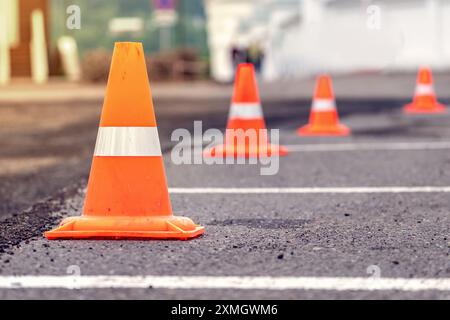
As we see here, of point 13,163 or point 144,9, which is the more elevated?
point 144,9

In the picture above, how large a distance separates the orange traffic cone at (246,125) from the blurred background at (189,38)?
82.1ft

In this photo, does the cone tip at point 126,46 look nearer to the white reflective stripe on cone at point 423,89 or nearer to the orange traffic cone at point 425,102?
the orange traffic cone at point 425,102

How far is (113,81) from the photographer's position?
510 cm

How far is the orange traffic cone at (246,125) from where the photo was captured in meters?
8.78

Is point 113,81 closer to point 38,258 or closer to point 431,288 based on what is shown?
point 38,258

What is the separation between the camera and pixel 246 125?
8.76 meters

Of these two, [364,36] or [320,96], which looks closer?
[320,96]

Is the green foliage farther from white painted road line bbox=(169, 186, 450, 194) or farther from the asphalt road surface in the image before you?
white painted road line bbox=(169, 186, 450, 194)

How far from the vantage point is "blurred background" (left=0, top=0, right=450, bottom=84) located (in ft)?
123

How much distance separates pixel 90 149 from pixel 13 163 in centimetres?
125

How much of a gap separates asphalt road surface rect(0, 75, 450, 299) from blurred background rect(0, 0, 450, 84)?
24612 millimetres

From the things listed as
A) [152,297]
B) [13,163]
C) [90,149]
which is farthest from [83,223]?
[90,149]

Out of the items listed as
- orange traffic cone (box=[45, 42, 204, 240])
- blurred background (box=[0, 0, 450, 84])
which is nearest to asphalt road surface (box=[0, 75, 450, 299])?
orange traffic cone (box=[45, 42, 204, 240])

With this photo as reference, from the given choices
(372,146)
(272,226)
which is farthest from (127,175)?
(372,146)
